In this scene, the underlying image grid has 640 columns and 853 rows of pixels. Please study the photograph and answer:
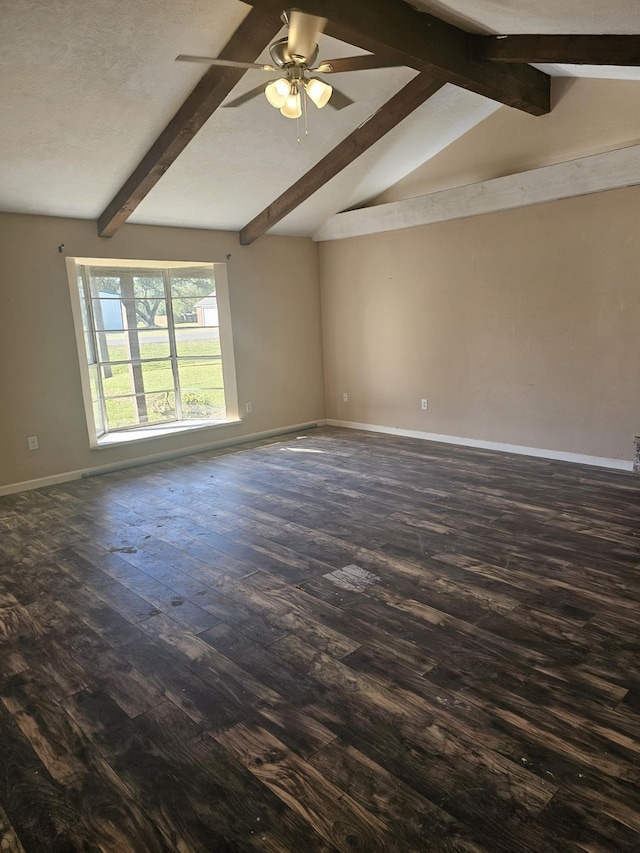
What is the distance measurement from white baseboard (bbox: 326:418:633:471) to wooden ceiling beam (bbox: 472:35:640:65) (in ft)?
9.76

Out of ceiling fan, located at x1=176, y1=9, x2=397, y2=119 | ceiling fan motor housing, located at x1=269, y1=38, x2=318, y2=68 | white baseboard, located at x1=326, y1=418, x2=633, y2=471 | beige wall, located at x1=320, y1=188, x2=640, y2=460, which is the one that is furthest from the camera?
white baseboard, located at x1=326, y1=418, x2=633, y2=471

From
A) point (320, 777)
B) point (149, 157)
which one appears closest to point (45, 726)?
point (320, 777)

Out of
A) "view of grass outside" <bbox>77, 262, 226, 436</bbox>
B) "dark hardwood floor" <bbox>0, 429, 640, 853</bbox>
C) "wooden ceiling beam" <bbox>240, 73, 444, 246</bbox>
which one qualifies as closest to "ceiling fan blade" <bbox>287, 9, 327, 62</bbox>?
"wooden ceiling beam" <bbox>240, 73, 444, 246</bbox>

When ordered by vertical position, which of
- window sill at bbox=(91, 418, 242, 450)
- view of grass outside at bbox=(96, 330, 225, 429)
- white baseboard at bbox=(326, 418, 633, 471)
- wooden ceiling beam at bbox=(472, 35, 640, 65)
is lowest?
white baseboard at bbox=(326, 418, 633, 471)

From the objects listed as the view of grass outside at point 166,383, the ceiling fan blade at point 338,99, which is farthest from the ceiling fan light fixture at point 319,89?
the view of grass outside at point 166,383

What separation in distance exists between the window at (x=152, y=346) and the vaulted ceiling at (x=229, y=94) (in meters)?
0.64

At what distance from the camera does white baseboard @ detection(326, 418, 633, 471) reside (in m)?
4.70

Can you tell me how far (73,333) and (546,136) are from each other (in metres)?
4.64

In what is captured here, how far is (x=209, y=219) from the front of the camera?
Result: 18.6 feet

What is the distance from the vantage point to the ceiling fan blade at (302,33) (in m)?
2.50

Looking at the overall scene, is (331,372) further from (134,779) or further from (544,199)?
(134,779)

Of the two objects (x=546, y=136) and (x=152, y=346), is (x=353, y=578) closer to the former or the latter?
(x=152, y=346)

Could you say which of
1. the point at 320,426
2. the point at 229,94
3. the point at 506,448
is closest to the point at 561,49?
the point at 229,94

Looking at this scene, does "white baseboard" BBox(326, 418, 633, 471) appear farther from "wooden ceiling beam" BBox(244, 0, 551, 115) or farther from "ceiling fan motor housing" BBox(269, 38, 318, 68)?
"ceiling fan motor housing" BBox(269, 38, 318, 68)
